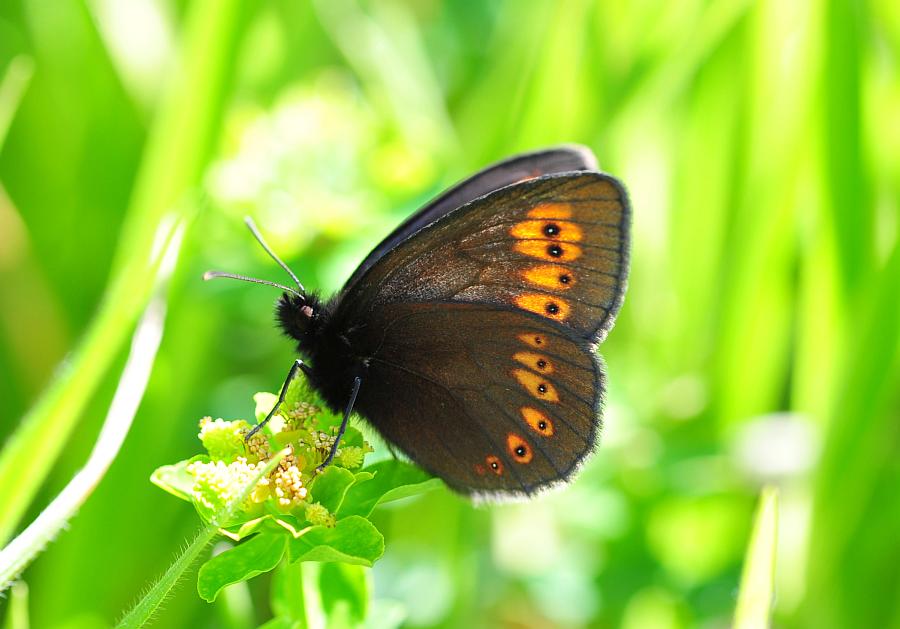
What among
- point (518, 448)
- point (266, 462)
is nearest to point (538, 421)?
point (518, 448)

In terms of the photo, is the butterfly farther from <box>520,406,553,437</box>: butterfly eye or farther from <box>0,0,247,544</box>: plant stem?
<box>0,0,247,544</box>: plant stem

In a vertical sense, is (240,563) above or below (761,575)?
below

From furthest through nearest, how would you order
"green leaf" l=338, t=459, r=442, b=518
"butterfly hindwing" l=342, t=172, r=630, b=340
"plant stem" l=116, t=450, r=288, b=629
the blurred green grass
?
the blurred green grass
"butterfly hindwing" l=342, t=172, r=630, b=340
"green leaf" l=338, t=459, r=442, b=518
"plant stem" l=116, t=450, r=288, b=629

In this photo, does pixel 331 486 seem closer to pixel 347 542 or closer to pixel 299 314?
pixel 347 542

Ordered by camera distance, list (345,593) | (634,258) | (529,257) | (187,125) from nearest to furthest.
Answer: (345,593) → (529,257) → (187,125) → (634,258)

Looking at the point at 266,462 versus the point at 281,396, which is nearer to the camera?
the point at 266,462

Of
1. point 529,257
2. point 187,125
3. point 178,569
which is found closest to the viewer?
point 178,569

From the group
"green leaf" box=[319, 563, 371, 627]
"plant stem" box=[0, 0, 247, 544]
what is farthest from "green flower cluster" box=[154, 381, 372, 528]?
"plant stem" box=[0, 0, 247, 544]

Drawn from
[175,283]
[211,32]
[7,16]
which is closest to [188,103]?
[211,32]
